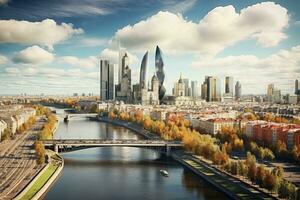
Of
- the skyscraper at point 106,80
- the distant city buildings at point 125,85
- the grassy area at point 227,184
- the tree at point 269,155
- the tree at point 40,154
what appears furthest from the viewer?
the skyscraper at point 106,80

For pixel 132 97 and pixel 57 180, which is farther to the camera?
pixel 132 97

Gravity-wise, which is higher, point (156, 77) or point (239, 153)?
point (156, 77)

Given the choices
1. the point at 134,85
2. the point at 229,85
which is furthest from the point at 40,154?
the point at 229,85

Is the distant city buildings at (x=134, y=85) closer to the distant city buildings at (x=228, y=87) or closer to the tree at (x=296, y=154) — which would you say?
the distant city buildings at (x=228, y=87)

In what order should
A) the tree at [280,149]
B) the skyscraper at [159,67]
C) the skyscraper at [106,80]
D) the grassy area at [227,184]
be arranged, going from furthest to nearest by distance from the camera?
1. the skyscraper at [106,80]
2. the skyscraper at [159,67]
3. the tree at [280,149]
4. the grassy area at [227,184]

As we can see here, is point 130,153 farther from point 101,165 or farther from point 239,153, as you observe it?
point 239,153

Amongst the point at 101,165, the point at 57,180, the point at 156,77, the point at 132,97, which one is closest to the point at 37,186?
the point at 57,180

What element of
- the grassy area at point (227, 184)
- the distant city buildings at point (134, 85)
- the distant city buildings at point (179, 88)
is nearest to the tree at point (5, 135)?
the grassy area at point (227, 184)
